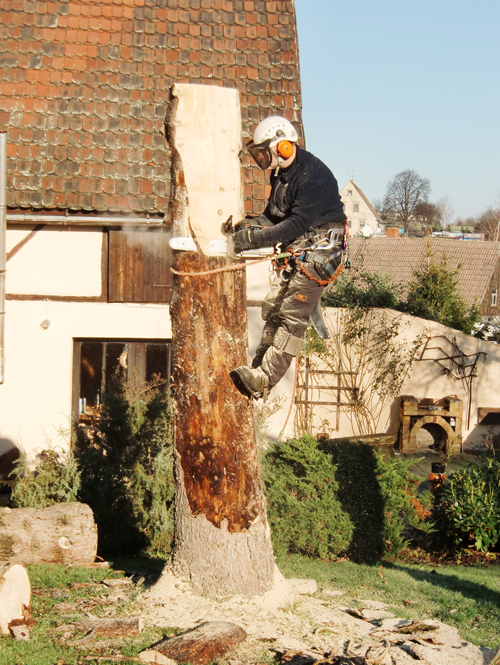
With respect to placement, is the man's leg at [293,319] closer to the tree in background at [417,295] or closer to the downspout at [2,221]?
the downspout at [2,221]

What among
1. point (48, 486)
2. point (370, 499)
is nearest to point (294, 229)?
point (370, 499)

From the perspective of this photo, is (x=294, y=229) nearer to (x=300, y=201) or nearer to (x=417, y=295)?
(x=300, y=201)

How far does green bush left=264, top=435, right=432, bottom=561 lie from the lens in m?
7.88

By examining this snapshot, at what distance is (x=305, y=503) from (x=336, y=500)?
37cm

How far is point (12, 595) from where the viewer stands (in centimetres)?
532

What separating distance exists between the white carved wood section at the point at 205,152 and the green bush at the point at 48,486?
10.9 feet

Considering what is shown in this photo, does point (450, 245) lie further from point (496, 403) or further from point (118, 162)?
point (118, 162)

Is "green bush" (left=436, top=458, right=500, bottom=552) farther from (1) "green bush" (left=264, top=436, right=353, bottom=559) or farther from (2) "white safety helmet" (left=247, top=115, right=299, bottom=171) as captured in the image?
(2) "white safety helmet" (left=247, top=115, right=299, bottom=171)

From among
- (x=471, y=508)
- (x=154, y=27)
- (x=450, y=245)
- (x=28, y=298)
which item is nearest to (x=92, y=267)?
(x=28, y=298)

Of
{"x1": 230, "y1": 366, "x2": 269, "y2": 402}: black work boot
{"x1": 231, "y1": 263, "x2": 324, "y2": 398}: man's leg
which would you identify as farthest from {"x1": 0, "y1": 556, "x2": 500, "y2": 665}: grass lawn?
{"x1": 231, "y1": 263, "x2": 324, "y2": 398}: man's leg

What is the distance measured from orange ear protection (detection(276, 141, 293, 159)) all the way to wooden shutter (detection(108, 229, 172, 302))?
5830 mm

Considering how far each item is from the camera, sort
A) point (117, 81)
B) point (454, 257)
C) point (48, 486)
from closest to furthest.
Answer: point (48, 486) → point (117, 81) → point (454, 257)

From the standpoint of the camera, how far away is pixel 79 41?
12.6 meters

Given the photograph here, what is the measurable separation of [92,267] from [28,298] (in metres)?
1.02
